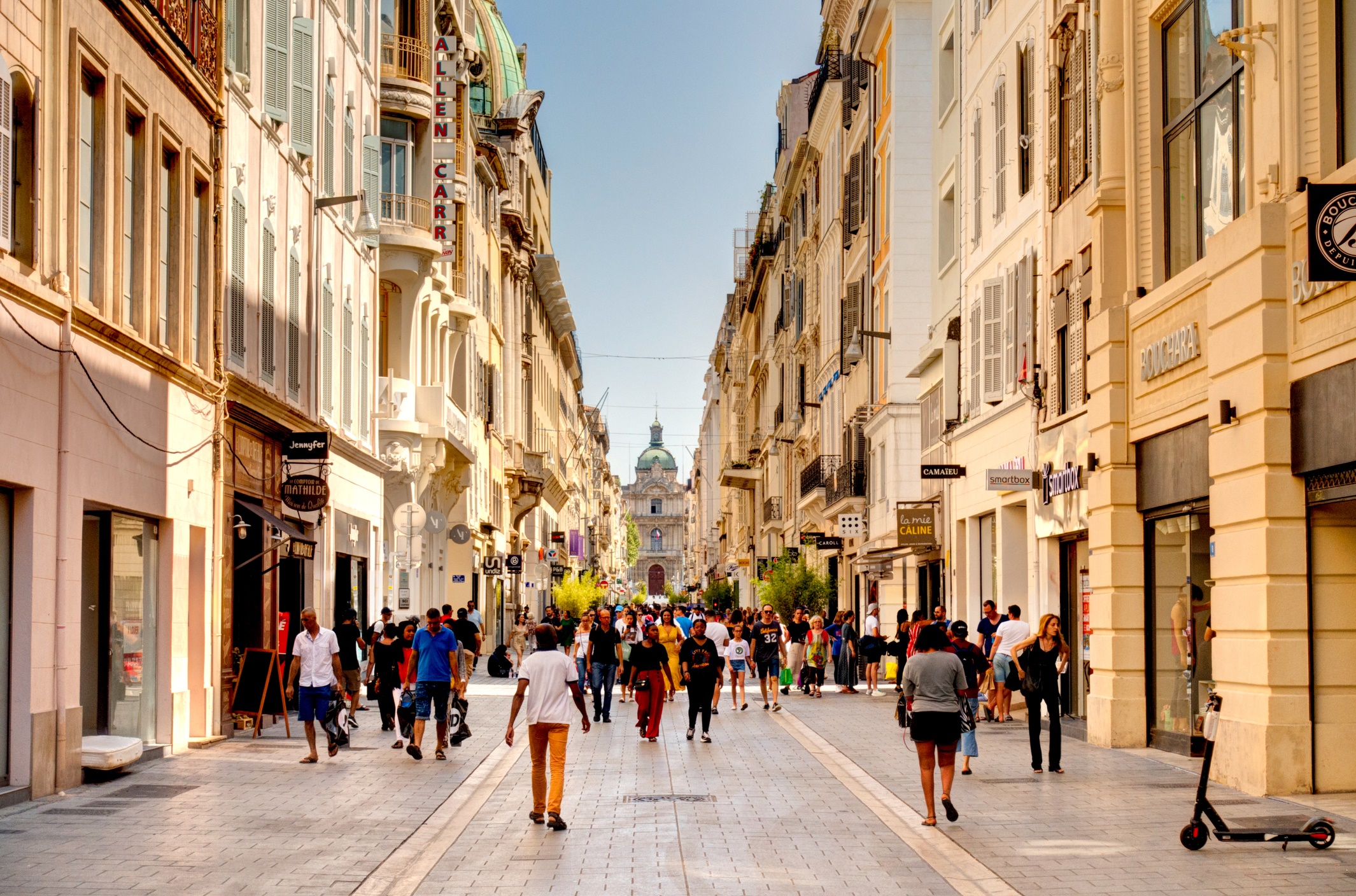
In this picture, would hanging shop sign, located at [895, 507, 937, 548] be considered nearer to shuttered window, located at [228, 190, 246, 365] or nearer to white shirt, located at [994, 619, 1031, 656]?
white shirt, located at [994, 619, 1031, 656]

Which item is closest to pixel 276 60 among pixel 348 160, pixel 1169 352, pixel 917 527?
pixel 348 160

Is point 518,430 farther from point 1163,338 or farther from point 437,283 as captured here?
point 1163,338

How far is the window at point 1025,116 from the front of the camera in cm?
2547

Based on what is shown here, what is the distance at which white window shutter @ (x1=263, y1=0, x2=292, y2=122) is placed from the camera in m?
24.8

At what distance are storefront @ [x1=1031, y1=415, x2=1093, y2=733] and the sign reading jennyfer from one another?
9.44 metres

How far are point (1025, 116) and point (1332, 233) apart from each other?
1436 cm

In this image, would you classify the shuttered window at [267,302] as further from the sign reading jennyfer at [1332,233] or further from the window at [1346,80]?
the sign reading jennyfer at [1332,233]

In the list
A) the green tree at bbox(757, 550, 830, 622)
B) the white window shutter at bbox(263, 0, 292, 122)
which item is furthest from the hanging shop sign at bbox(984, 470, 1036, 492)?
the green tree at bbox(757, 550, 830, 622)

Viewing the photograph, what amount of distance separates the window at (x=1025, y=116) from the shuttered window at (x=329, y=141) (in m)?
11.6

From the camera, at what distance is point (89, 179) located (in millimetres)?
16984

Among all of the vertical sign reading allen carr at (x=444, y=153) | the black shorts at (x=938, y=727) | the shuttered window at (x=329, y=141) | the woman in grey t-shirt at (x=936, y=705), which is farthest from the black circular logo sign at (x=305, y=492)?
the vertical sign reading allen carr at (x=444, y=153)

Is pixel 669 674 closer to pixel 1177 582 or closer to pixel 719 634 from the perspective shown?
pixel 719 634

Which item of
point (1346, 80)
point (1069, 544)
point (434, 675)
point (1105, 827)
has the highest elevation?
point (1346, 80)

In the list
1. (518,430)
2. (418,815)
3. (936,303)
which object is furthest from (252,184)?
(518,430)
